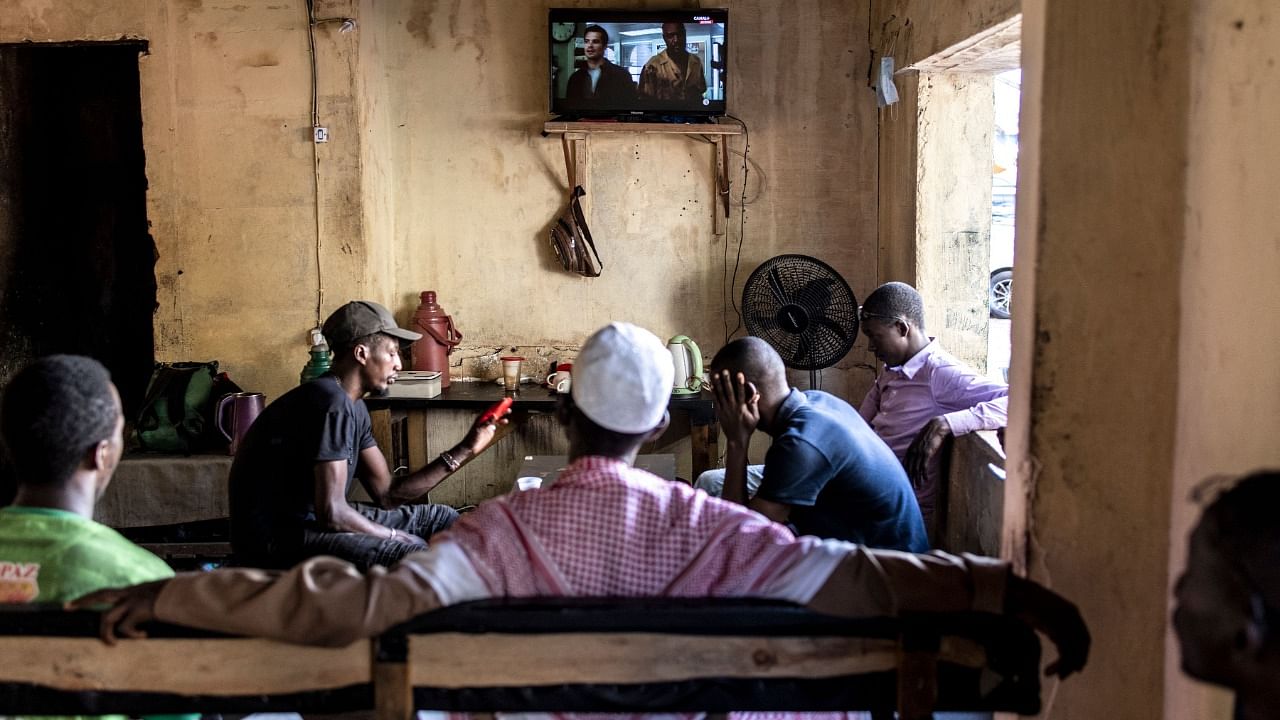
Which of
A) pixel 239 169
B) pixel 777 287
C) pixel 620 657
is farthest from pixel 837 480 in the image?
pixel 239 169

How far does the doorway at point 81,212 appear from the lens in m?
6.14

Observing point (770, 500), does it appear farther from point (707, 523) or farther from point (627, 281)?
point (627, 281)

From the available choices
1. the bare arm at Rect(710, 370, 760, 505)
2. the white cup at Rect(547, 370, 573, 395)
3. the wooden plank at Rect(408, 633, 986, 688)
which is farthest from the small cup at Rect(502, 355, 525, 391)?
the wooden plank at Rect(408, 633, 986, 688)

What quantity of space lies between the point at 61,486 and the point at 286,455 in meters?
1.37

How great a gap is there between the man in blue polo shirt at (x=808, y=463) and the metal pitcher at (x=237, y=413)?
2727mm

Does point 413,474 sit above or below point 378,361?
below

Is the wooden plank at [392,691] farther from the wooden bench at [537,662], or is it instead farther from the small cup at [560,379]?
the small cup at [560,379]

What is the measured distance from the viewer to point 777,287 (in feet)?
17.5

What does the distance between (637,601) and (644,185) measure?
14.3 feet

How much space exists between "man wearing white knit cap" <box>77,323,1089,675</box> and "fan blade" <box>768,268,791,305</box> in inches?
135

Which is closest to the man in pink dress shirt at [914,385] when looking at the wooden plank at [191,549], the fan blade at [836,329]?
the fan blade at [836,329]

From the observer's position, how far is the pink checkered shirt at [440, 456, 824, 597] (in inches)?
68.6

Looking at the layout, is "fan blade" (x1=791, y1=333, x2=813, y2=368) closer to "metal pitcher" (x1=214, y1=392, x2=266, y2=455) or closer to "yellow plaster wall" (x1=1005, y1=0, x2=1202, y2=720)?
"metal pitcher" (x1=214, y1=392, x2=266, y2=455)

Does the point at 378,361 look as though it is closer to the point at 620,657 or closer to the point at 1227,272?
the point at 620,657
